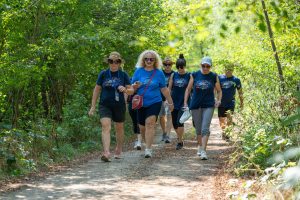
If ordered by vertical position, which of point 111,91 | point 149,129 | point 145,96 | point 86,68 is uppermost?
point 86,68

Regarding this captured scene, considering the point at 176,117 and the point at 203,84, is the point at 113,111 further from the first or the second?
the point at 176,117

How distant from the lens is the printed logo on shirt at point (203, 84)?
10.7 meters

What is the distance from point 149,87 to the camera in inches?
420

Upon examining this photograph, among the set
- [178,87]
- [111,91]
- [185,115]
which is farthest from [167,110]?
[111,91]

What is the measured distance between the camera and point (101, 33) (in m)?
13.3

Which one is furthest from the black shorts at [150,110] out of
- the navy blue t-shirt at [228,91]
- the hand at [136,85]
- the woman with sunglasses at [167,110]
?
the navy blue t-shirt at [228,91]

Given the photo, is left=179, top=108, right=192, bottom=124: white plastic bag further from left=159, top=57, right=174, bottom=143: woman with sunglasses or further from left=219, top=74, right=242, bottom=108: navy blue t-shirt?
left=219, top=74, right=242, bottom=108: navy blue t-shirt

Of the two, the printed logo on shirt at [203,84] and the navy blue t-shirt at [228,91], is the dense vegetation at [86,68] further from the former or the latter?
the navy blue t-shirt at [228,91]

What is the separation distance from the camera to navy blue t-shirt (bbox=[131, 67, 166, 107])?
10.6 meters

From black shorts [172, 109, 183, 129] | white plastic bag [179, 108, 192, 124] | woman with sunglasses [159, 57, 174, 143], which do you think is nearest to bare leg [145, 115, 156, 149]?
white plastic bag [179, 108, 192, 124]

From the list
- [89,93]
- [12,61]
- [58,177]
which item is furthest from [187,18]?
[89,93]

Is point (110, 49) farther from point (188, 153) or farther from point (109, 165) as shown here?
point (109, 165)

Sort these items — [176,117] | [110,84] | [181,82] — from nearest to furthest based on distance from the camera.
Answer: [110,84] → [176,117] → [181,82]

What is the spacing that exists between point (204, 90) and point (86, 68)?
4.47m
